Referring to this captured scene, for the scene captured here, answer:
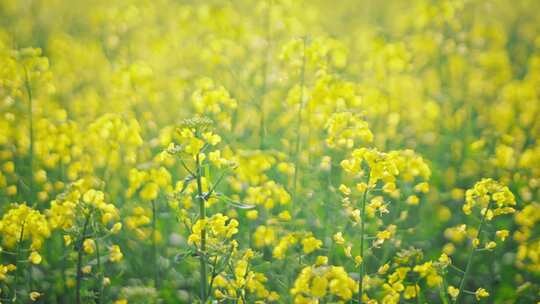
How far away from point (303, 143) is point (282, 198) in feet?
4.63

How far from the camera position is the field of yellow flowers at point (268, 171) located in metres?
2.98

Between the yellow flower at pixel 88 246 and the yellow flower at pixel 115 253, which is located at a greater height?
the yellow flower at pixel 88 246

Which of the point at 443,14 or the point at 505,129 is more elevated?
the point at 443,14

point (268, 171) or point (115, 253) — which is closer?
point (115, 253)

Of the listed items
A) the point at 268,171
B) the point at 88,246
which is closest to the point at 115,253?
the point at 88,246

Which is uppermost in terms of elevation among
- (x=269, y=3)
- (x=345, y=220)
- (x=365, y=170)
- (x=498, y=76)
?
(x=269, y=3)

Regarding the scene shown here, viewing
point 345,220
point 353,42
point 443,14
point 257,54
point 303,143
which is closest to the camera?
point 345,220

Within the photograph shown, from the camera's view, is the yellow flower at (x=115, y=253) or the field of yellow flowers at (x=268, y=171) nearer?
the field of yellow flowers at (x=268, y=171)

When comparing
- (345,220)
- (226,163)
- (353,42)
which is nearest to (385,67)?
(345,220)

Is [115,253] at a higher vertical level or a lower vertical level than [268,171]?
lower

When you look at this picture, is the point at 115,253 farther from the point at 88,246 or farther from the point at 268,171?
the point at 268,171

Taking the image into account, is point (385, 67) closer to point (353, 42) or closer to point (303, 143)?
point (303, 143)

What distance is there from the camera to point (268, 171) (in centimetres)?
474

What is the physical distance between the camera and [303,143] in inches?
186
